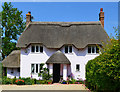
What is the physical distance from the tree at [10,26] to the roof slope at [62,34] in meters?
8.95

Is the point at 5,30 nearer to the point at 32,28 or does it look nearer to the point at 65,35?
the point at 32,28

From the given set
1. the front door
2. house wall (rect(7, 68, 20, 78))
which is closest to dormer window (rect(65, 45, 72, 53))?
the front door

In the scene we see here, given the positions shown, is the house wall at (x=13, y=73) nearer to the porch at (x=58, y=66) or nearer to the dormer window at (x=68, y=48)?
the porch at (x=58, y=66)

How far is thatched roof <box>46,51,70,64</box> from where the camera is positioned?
24578 mm

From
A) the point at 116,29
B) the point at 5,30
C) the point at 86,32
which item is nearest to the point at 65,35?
the point at 86,32

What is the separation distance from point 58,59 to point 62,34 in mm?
4590

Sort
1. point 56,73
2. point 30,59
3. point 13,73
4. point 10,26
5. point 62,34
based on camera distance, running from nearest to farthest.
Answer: point 56,73 < point 30,59 < point 62,34 < point 13,73 < point 10,26

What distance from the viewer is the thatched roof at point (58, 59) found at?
24578 mm

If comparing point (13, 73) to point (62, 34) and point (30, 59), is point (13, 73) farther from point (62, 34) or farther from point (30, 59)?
point (62, 34)

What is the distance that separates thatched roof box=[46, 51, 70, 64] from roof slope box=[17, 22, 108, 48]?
4.22ft

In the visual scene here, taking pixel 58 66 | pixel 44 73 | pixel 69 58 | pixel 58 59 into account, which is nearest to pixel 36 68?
pixel 44 73

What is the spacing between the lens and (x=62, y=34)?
27469mm

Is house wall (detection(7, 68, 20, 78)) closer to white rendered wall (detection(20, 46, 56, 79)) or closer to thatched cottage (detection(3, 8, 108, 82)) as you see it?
thatched cottage (detection(3, 8, 108, 82))

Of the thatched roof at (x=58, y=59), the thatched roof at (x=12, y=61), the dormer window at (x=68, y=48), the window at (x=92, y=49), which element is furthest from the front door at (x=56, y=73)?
the thatched roof at (x=12, y=61)
